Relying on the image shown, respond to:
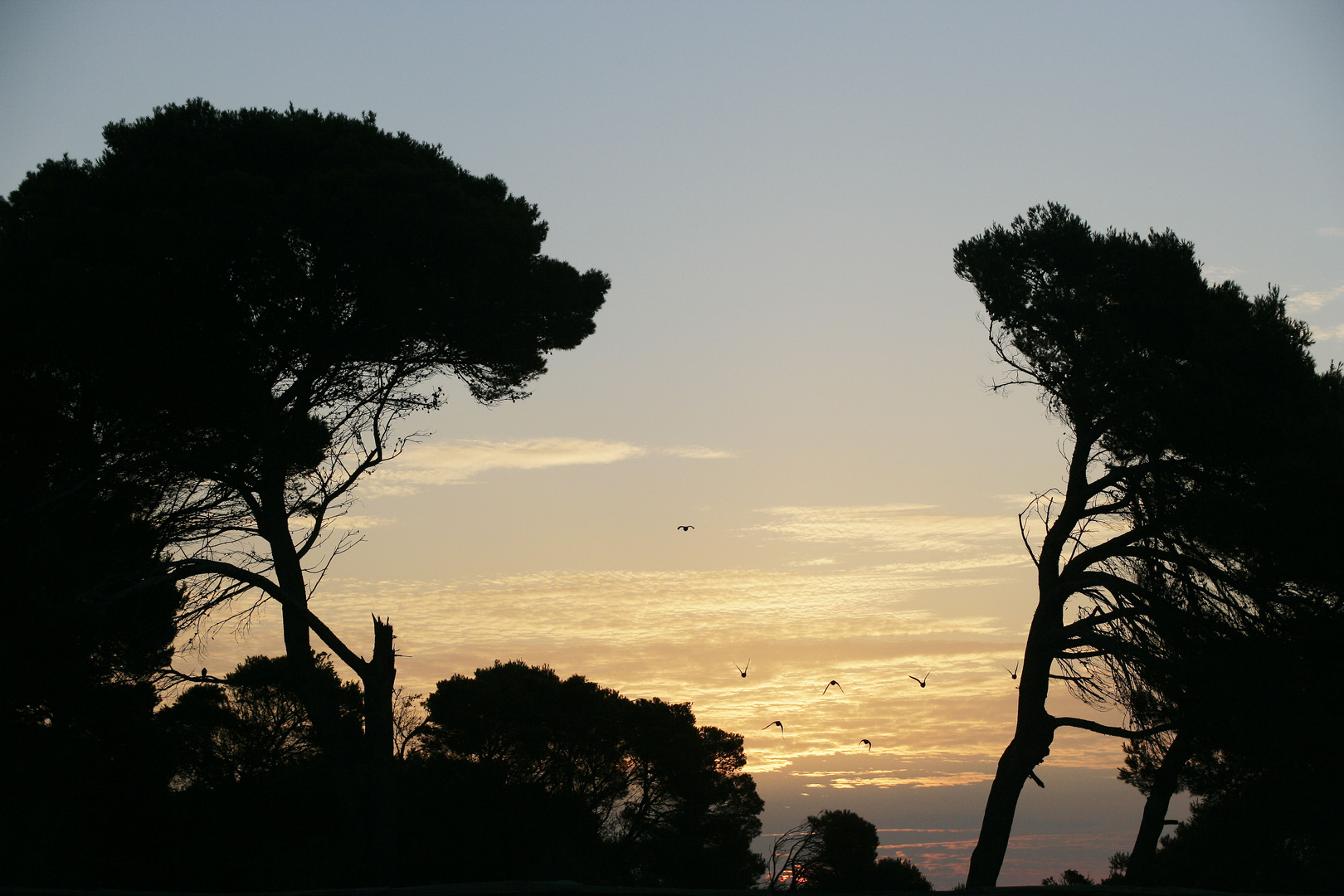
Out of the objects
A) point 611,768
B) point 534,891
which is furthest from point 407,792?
point 534,891

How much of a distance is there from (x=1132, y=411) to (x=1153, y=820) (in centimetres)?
608

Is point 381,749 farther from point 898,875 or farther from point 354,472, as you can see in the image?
point 898,875

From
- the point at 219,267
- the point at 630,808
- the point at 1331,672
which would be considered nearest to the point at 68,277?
the point at 219,267

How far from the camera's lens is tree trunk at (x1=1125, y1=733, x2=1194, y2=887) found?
13.1 meters

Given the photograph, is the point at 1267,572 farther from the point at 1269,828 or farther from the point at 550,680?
the point at 550,680

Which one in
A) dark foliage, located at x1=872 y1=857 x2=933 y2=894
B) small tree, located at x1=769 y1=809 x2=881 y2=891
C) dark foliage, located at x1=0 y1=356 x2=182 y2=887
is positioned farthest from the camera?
dark foliage, located at x1=872 y1=857 x2=933 y2=894

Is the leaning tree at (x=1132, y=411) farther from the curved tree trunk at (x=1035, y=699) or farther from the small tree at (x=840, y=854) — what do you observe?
the small tree at (x=840, y=854)

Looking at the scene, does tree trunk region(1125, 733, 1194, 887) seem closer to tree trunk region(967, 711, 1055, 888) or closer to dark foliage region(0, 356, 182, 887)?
tree trunk region(967, 711, 1055, 888)

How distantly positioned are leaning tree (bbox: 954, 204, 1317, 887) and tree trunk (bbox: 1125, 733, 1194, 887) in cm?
136

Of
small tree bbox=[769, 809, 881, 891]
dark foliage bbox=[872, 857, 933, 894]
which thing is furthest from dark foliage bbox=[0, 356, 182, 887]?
dark foliage bbox=[872, 857, 933, 894]

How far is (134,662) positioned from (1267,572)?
13.6 metres

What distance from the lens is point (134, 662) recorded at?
39.0 feet

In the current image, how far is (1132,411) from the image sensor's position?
1229cm

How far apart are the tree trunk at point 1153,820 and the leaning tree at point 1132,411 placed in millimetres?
1355
